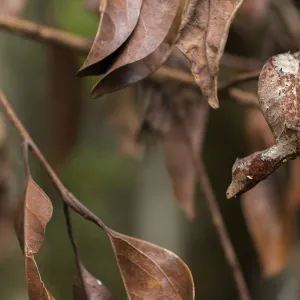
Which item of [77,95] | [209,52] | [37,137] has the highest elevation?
[209,52]

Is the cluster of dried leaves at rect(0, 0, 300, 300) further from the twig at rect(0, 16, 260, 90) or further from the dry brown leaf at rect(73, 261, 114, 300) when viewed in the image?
the twig at rect(0, 16, 260, 90)

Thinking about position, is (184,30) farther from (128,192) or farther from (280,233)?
(128,192)

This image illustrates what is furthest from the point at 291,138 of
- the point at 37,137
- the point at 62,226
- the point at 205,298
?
the point at 62,226

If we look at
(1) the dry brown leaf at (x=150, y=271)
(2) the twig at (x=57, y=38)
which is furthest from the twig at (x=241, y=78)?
(1) the dry brown leaf at (x=150, y=271)

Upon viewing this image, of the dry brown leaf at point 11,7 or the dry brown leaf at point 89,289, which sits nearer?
the dry brown leaf at point 89,289

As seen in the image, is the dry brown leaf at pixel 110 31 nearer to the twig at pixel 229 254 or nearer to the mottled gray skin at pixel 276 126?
the mottled gray skin at pixel 276 126

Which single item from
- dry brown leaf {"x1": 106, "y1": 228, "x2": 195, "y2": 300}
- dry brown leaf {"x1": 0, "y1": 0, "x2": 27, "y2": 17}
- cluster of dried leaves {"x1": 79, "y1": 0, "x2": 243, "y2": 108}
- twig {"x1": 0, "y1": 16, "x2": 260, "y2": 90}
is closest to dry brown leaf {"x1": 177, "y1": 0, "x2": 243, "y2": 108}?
cluster of dried leaves {"x1": 79, "y1": 0, "x2": 243, "y2": 108}
